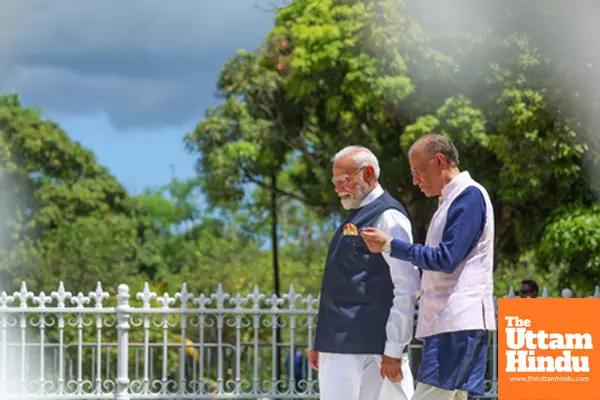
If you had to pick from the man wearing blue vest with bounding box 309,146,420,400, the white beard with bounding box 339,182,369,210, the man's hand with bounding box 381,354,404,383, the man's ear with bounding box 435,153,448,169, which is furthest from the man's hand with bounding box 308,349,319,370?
the man's ear with bounding box 435,153,448,169

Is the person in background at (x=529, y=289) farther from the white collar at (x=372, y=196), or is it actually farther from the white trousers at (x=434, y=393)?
the white trousers at (x=434, y=393)

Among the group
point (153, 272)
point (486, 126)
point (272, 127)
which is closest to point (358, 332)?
point (486, 126)

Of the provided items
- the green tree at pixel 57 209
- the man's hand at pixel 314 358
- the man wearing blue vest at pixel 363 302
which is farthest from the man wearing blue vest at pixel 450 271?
the green tree at pixel 57 209

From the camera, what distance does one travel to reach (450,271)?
13.1 ft

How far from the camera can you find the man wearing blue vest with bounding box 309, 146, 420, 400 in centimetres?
436

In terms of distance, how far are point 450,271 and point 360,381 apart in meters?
0.73

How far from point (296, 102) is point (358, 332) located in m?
15.5

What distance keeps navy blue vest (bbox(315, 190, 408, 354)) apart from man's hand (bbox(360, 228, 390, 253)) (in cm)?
33

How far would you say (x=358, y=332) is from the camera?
4410mm

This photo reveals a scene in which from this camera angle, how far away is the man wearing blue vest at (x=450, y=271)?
13.1ft

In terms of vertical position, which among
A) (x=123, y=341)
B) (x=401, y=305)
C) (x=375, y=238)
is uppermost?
(x=375, y=238)

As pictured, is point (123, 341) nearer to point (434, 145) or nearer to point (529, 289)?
point (529, 289)

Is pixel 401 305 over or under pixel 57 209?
under

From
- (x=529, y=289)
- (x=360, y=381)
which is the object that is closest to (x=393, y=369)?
(x=360, y=381)
